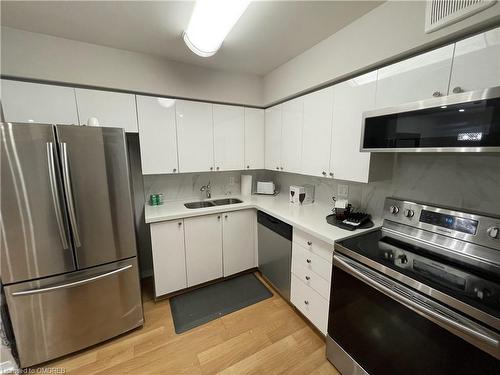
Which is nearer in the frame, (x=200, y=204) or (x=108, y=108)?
(x=108, y=108)

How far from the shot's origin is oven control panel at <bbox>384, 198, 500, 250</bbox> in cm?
110

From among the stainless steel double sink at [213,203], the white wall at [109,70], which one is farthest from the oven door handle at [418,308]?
the white wall at [109,70]

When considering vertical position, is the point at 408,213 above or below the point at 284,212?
above

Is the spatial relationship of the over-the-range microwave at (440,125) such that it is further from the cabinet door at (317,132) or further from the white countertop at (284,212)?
the white countertop at (284,212)

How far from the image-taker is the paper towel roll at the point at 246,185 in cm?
276

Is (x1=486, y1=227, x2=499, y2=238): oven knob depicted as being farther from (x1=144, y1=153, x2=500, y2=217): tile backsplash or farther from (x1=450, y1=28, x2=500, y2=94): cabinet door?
(x1=450, y1=28, x2=500, y2=94): cabinet door

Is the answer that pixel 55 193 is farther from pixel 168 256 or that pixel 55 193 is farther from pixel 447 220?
pixel 447 220

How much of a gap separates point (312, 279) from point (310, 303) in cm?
22

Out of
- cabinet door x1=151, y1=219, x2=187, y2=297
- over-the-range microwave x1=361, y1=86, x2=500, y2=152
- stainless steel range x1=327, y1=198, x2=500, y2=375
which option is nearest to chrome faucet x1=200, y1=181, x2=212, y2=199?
cabinet door x1=151, y1=219, x2=187, y2=297

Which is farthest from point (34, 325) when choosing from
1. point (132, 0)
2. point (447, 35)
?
point (447, 35)

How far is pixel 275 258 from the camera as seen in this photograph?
2.14m

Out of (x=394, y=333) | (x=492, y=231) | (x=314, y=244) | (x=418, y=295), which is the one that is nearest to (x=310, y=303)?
(x=314, y=244)

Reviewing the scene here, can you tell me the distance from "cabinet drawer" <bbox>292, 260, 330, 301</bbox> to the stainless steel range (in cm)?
10

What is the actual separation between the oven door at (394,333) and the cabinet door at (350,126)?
0.69 m
